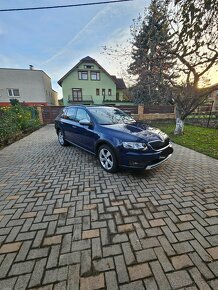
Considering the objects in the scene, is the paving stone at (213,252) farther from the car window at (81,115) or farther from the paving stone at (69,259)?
the car window at (81,115)

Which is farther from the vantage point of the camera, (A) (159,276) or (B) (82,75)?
(B) (82,75)

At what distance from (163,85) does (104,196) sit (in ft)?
27.3

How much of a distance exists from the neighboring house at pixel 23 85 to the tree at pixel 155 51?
801 inches

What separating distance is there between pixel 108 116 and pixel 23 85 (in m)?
26.5

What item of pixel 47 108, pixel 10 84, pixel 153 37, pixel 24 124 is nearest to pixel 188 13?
pixel 153 37

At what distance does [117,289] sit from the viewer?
1.50 metres

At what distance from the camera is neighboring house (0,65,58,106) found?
24859mm

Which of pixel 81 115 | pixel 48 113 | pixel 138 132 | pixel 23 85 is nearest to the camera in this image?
pixel 138 132

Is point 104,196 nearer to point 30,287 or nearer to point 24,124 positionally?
point 30,287

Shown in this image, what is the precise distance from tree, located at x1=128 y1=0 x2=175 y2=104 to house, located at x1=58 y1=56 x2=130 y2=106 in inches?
657

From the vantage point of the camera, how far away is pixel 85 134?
15.2ft

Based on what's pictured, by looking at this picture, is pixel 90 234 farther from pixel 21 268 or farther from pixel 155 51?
pixel 155 51

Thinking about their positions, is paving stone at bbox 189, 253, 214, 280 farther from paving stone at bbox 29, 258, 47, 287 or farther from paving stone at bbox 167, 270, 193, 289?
paving stone at bbox 29, 258, 47, 287

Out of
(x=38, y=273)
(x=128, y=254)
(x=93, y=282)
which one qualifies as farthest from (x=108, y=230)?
(x=38, y=273)
